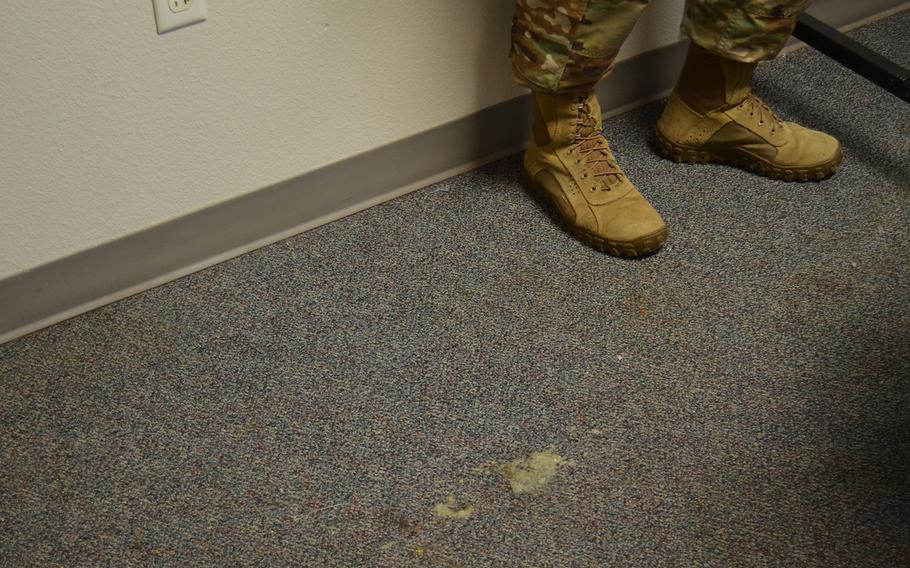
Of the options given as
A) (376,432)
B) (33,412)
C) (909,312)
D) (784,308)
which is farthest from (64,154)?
(909,312)

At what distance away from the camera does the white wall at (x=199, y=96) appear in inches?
39.9

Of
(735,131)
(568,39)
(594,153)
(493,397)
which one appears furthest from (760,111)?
(493,397)

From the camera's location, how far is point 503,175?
140cm

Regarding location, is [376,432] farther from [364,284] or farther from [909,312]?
[909,312]

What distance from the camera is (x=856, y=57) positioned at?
1413 millimetres

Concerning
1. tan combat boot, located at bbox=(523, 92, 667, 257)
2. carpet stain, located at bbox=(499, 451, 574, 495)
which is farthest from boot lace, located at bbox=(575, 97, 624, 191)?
carpet stain, located at bbox=(499, 451, 574, 495)

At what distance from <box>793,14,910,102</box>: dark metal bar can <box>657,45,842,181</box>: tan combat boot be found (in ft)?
0.37

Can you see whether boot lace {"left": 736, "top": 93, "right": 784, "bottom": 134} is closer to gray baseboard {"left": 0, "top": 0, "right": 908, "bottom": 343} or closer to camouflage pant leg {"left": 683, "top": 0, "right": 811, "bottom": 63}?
camouflage pant leg {"left": 683, "top": 0, "right": 811, "bottom": 63}

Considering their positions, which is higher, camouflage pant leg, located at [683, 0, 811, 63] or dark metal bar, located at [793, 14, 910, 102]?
camouflage pant leg, located at [683, 0, 811, 63]

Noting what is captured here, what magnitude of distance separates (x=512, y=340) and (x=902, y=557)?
0.48 meters

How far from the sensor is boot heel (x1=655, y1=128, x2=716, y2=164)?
55.4 inches

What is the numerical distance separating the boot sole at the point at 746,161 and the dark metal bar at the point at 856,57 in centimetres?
12

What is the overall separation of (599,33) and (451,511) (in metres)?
0.58

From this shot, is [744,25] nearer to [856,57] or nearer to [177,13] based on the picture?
[856,57]
